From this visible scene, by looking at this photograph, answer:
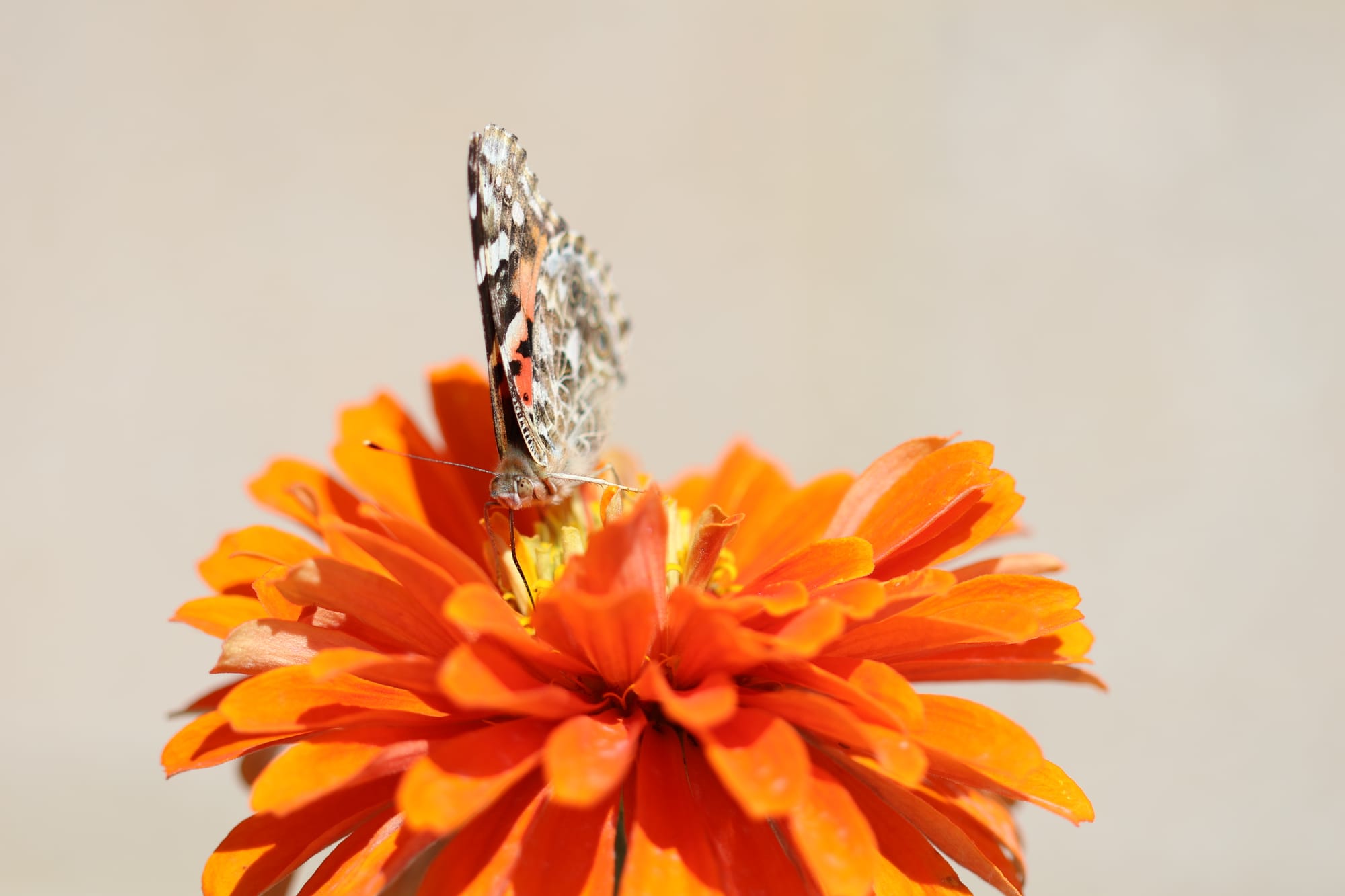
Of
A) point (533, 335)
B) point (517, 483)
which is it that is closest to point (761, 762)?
point (517, 483)

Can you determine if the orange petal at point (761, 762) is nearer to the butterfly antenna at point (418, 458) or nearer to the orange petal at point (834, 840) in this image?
the orange petal at point (834, 840)

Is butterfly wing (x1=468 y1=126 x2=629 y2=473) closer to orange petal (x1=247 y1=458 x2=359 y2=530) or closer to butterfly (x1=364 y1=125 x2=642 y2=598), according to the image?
butterfly (x1=364 y1=125 x2=642 y2=598)

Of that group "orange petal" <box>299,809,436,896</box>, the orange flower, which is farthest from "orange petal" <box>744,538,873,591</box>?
"orange petal" <box>299,809,436,896</box>

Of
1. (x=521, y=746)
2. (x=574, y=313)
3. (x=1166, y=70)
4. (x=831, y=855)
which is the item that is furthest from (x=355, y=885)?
(x=1166, y=70)

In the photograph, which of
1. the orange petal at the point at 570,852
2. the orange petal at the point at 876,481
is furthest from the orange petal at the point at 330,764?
the orange petal at the point at 876,481

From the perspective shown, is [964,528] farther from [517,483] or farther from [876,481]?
[517,483]

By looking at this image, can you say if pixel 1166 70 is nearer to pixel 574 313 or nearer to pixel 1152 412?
pixel 1152 412
